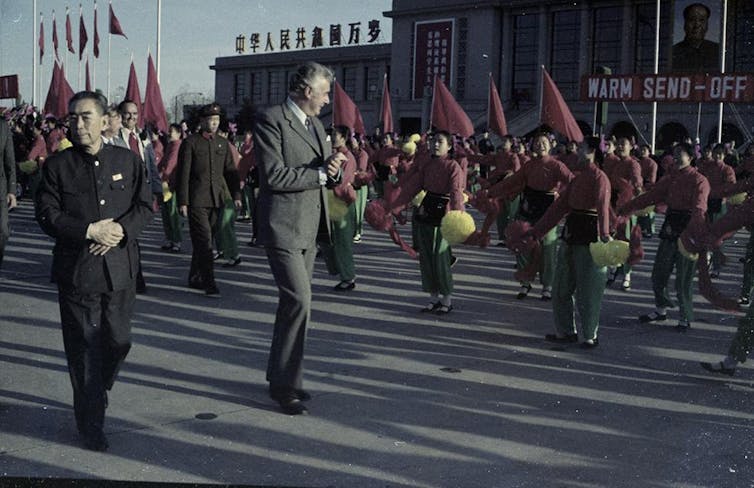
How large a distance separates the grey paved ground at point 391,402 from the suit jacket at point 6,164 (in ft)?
3.88

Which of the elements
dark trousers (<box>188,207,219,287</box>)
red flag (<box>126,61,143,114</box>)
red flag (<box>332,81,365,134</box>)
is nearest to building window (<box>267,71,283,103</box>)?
red flag (<box>126,61,143,114</box>)

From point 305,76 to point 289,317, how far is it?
144 cm

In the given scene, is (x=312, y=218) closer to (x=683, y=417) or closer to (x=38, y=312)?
(x=683, y=417)

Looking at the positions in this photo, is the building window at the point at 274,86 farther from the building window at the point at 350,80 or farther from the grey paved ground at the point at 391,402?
the grey paved ground at the point at 391,402

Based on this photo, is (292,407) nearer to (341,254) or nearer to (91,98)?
(91,98)

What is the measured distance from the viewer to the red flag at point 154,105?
2070 cm

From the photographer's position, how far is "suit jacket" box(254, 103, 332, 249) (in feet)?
17.9

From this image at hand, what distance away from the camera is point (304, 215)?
563 cm

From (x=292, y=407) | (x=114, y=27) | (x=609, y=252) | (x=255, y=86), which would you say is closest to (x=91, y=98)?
(x=292, y=407)

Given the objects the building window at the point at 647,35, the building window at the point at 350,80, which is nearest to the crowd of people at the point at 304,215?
the building window at the point at 647,35

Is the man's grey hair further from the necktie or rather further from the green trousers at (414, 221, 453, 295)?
the necktie

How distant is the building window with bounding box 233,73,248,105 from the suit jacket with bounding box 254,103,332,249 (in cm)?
7051

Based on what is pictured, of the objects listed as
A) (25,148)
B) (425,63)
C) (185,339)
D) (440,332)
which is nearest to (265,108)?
(185,339)

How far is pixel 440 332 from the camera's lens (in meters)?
8.20
